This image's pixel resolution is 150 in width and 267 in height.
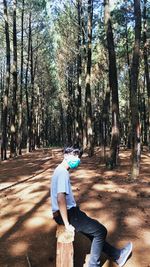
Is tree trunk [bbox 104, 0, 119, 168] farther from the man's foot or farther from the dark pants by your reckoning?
the dark pants

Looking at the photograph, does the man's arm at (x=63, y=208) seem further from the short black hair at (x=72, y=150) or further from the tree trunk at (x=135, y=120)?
the tree trunk at (x=135, y=120)

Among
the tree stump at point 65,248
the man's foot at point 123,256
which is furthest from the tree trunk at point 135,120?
the tree stump at point 65,248

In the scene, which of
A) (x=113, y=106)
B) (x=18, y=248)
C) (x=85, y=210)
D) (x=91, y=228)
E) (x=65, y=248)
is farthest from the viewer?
(x=113, y=106)

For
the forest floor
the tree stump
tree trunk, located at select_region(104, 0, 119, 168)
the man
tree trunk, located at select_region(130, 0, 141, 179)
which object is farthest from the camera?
tree trunk, located at select_region(104, 0, 119, 168)

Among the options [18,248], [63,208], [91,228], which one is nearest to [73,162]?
[63,208]

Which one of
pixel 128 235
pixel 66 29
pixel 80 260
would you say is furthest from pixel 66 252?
pixel 66 29

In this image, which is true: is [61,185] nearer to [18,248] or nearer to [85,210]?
[18,248]

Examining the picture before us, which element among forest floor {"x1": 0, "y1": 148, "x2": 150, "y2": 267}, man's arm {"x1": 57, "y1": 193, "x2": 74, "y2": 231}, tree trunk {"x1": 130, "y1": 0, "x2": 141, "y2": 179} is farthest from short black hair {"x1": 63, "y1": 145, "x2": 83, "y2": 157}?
tree trunk {"x1": 130, "y1": 0, "x2": 141, "y2": 179}

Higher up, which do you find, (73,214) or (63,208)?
(63,208)

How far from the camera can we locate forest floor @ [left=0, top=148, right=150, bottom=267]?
20.2 feet

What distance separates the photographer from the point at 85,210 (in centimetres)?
849

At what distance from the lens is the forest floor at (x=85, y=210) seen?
617 centimetres

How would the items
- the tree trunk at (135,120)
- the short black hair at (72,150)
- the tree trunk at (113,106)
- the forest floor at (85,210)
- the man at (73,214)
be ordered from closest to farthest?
the man at (73,214)
the short black hair at (72,150)
the forest floor at (85,210)
the tree trunk at (135,120)
the tree trunk at (113,106)

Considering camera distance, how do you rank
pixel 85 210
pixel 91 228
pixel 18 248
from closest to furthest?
pixel 91 228 → pixel 18 248 → pixel 85 210
